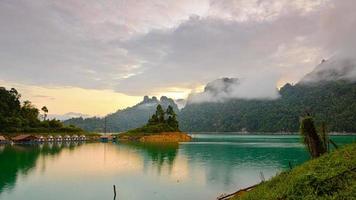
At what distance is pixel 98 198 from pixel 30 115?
5055 inches

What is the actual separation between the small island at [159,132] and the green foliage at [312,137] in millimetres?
118108

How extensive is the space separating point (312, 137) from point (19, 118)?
12805 centimetres

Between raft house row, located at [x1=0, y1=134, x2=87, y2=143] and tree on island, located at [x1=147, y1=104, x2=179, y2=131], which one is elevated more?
tree on island, located at [x1=147, y1=104, x2=179, y2=131]

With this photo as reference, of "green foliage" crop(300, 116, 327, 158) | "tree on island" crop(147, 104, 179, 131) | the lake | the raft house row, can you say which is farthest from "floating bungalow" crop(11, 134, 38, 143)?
"green foliage" crop(300, 116, 327, 158)

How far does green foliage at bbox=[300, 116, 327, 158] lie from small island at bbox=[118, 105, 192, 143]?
387 feet

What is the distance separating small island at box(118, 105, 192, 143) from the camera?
493 ft

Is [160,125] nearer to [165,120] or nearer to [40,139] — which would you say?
[165,120]

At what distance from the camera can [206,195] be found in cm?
3469

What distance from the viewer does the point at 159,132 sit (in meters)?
155

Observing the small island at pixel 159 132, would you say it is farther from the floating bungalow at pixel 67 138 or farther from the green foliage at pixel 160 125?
the floating bungalow at pixel 67 138

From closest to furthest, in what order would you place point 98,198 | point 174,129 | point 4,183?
point 98,198
point 4,183
point 174,129

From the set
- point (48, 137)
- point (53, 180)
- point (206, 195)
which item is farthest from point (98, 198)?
point (48, 137)

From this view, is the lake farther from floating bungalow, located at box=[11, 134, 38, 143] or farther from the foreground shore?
the foreground shore

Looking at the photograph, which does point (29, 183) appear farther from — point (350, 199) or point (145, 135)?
point (145, 135)
